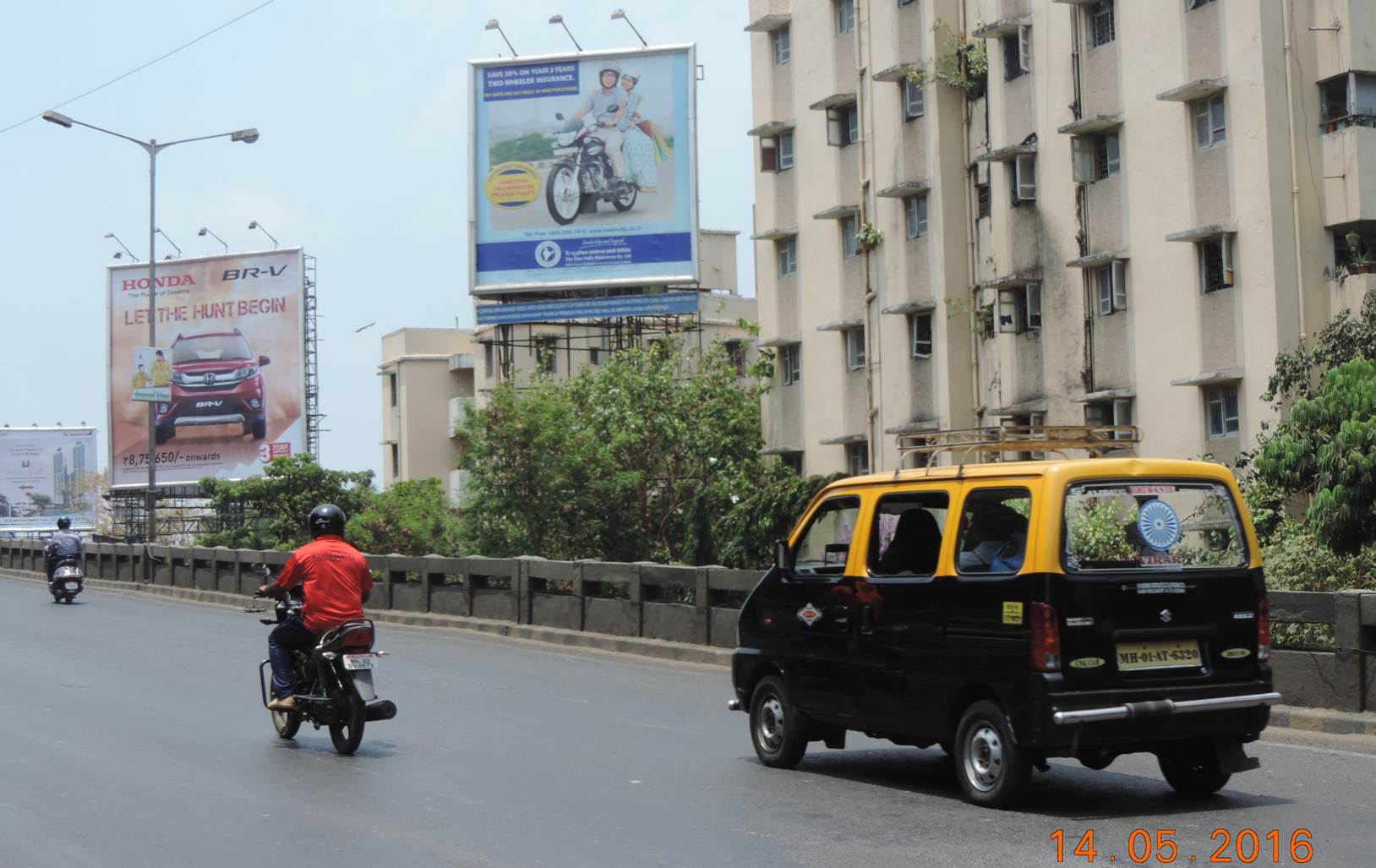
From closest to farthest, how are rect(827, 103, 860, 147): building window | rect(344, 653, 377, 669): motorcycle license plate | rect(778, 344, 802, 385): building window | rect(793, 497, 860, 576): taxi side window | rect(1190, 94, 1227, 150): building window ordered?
rect(793, 497, 860, 576): taxi side window
rect(344, 653, 377, 669): motorcycle license plate
rect(1190, 94, 1227, 150): building window
rect(827, 103, 860, 147): building window
rect(778, 344, 802, 385): building window

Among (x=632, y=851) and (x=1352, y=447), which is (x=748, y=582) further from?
(x=632, y=851)

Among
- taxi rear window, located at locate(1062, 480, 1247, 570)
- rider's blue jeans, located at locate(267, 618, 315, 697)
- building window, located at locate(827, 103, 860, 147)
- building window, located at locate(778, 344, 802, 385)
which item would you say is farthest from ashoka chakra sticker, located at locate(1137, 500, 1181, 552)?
building window, located at locate(778, 344, 802, 385)

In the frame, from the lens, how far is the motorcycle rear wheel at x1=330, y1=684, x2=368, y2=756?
468 inches

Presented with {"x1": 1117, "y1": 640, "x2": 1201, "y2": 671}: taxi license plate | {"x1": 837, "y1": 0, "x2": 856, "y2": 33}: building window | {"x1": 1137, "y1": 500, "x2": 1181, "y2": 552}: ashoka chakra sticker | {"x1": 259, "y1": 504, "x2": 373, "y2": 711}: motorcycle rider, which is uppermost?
{"x1": 837, "y1": 0, "x2": 856, "y2": 33}: building window

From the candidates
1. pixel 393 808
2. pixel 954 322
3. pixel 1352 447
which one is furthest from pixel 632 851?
pixel 954 322

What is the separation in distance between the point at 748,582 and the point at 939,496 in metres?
8.75

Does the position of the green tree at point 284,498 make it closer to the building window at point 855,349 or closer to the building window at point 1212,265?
the building window at point 855,349

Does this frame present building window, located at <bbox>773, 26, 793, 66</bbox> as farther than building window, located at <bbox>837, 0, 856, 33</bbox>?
Yes

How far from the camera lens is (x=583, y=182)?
153 ft

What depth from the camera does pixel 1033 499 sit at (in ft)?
30.0

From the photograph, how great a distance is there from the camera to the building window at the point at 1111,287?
28.7m

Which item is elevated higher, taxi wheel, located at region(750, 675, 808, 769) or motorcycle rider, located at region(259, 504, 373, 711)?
motorcycle rider, located at region(259, 504, 373, 711)

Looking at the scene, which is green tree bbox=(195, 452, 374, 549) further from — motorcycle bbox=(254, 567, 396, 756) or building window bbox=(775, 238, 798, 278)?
motorcycle bbox=(254, 567, 396, 756)

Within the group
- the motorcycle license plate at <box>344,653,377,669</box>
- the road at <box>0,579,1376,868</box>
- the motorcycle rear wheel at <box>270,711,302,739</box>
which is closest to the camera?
the road at <box>0,579,1376,868</box>
